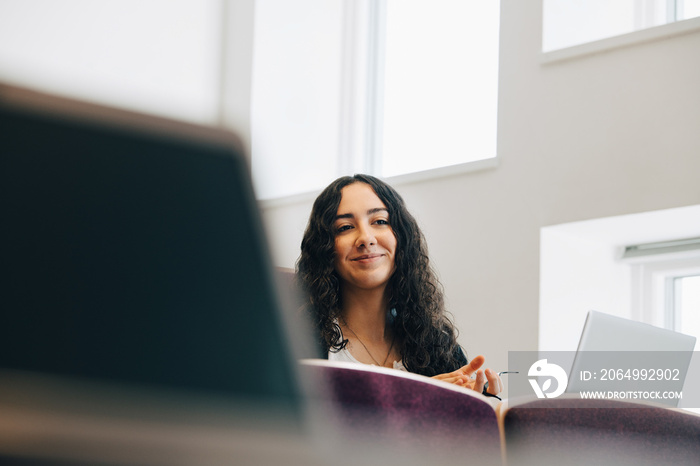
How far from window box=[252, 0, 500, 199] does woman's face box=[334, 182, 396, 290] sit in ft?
6.06

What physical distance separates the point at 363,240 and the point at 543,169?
1384 millimetres

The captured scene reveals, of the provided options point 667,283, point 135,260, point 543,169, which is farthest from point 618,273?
point 135,260

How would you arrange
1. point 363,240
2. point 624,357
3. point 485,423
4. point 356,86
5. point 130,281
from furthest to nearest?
point 356,86 → point 363,240 → point 624,357 → point 485,423 → point 130,281

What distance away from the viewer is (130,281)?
1.20ft

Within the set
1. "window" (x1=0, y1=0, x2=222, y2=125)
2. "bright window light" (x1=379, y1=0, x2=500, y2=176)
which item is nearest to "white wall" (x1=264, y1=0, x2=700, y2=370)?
"bright window light" (x1=379, y1=0, x2=500, y2=176)

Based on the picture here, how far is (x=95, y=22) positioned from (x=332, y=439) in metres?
4.93

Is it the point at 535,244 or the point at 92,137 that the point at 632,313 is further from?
the point at 92,137

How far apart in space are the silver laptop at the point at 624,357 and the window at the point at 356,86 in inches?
93.8

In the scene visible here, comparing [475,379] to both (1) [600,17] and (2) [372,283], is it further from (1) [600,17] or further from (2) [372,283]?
(1) [600,17]

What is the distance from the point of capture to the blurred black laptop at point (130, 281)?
1.13 feet

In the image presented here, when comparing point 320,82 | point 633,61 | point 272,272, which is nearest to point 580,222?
point 633,61

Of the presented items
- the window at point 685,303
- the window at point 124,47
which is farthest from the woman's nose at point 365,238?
the window at point 124,47

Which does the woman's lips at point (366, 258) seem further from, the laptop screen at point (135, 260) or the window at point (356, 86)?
the laptop screen at point (135, 260)

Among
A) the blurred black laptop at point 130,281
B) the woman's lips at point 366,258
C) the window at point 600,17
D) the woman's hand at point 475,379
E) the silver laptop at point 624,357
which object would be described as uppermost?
the window at point 600,17
